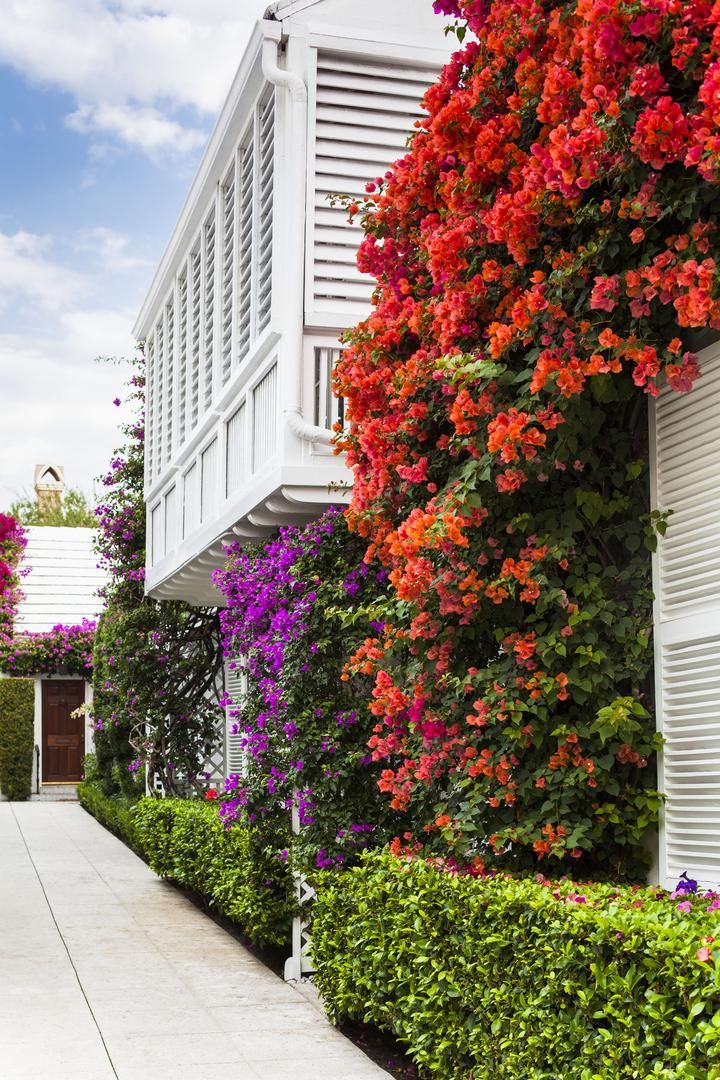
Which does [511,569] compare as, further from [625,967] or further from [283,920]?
[283,920]

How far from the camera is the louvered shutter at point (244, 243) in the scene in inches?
397

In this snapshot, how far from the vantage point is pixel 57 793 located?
25500 mm

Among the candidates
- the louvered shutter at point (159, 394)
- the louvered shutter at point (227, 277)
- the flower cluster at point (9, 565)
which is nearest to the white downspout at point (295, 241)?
the louvered shutter at point (227, 277)

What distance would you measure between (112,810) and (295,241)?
11930 mm

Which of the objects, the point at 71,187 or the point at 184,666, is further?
the point at 71,187

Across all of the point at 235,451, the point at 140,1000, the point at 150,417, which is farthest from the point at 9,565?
the point at 140,1000

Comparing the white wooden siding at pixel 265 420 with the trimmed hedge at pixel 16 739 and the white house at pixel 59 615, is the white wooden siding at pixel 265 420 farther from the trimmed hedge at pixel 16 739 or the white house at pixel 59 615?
the trimmed hedge at pixel 16 739

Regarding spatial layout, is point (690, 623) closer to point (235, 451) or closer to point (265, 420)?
point (265, 420)

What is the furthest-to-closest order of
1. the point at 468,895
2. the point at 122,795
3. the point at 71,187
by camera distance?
1. the point at 71,187
2. the point at 122,795
3. the point at 468,895

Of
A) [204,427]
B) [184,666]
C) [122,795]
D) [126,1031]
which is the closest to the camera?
[126,1031]

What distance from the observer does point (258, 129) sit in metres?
9.60

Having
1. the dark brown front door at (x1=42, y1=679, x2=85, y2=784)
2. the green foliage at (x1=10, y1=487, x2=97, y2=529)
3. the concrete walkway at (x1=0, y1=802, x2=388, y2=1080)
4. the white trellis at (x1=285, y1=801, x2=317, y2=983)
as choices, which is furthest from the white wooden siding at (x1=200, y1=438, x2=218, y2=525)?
the green foliage at (x1=10, y1=487, x2=97, y2=529)

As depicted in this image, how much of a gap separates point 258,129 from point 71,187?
36708 millimetres

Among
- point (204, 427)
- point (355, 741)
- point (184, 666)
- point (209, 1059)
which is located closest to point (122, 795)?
point (184, 666)
